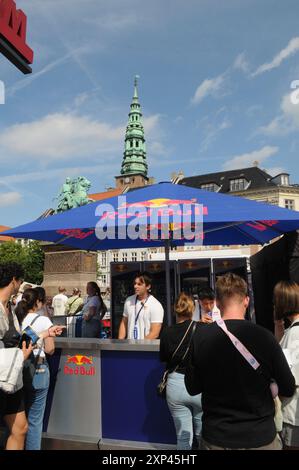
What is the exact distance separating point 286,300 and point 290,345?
0.32 meters

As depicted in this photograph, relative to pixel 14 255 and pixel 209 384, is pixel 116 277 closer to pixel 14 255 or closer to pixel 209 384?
pixel 209 384

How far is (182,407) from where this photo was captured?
3.46 m

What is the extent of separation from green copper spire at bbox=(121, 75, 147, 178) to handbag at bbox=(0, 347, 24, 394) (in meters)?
82.6

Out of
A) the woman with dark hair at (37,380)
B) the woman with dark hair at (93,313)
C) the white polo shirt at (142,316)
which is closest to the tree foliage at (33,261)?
the woman with dark hair at (93,313)

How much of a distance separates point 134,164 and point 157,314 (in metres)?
83.6

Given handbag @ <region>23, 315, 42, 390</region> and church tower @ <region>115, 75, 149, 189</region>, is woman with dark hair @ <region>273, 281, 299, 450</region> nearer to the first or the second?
handbag @ <region>23, 315, 42, 390</region>

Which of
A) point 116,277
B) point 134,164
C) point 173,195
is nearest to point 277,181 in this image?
point 134,164

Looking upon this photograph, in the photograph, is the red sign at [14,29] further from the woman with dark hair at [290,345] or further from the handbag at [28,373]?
the woman with dark hair at [290,345]

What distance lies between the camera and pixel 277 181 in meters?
53.6

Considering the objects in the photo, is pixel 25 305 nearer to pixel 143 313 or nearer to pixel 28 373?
pixel 28 373

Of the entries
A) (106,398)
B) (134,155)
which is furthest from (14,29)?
(134,155)

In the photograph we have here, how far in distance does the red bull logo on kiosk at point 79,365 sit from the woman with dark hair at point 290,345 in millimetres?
2254

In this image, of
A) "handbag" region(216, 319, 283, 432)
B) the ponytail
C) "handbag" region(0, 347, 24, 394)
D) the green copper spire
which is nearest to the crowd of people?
"handbag" region(216, 319, 283, 432)

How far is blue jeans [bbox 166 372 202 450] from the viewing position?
3402 mm
